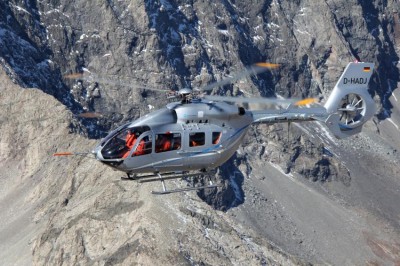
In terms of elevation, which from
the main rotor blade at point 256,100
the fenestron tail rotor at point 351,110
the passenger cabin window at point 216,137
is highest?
the main rotor blade at point 256,100

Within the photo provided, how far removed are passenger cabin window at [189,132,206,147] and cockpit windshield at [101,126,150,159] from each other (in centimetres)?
338

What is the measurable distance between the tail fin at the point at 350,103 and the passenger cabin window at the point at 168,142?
580 inches

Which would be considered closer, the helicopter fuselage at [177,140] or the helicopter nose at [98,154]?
the helicopter nose at [98,154]

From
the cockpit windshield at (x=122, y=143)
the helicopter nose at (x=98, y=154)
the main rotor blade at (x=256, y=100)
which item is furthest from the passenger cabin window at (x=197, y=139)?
the helicopter nose at (x=98, y=154)

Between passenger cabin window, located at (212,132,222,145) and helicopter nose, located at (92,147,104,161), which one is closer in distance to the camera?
helicopter nose, located at (92,147,104,161)

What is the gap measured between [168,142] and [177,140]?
665 mm

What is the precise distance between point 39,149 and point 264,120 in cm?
8600

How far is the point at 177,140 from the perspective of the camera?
56.9m

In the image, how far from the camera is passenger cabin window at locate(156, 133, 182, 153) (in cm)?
5626

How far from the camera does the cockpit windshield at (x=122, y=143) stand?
55469mm

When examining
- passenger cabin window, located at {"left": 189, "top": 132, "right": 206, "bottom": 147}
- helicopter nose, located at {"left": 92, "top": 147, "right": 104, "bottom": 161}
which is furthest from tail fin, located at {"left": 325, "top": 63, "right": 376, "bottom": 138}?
helicopter nose, located at {"left": 92, "top": 147, "right": 104, "bottom": 161}

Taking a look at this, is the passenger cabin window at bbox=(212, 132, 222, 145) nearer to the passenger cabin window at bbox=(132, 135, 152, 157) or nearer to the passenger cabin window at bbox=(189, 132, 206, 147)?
the passenger cabin window at bbox=(189, 132, 206, 147)

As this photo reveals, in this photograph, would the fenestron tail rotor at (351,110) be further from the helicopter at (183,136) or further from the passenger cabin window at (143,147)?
the passenger cabin window at (143,147)

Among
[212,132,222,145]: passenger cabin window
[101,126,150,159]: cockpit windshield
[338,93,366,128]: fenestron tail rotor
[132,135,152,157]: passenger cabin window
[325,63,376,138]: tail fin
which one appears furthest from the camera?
[338,93,366,128]: fenestron tail rotor
